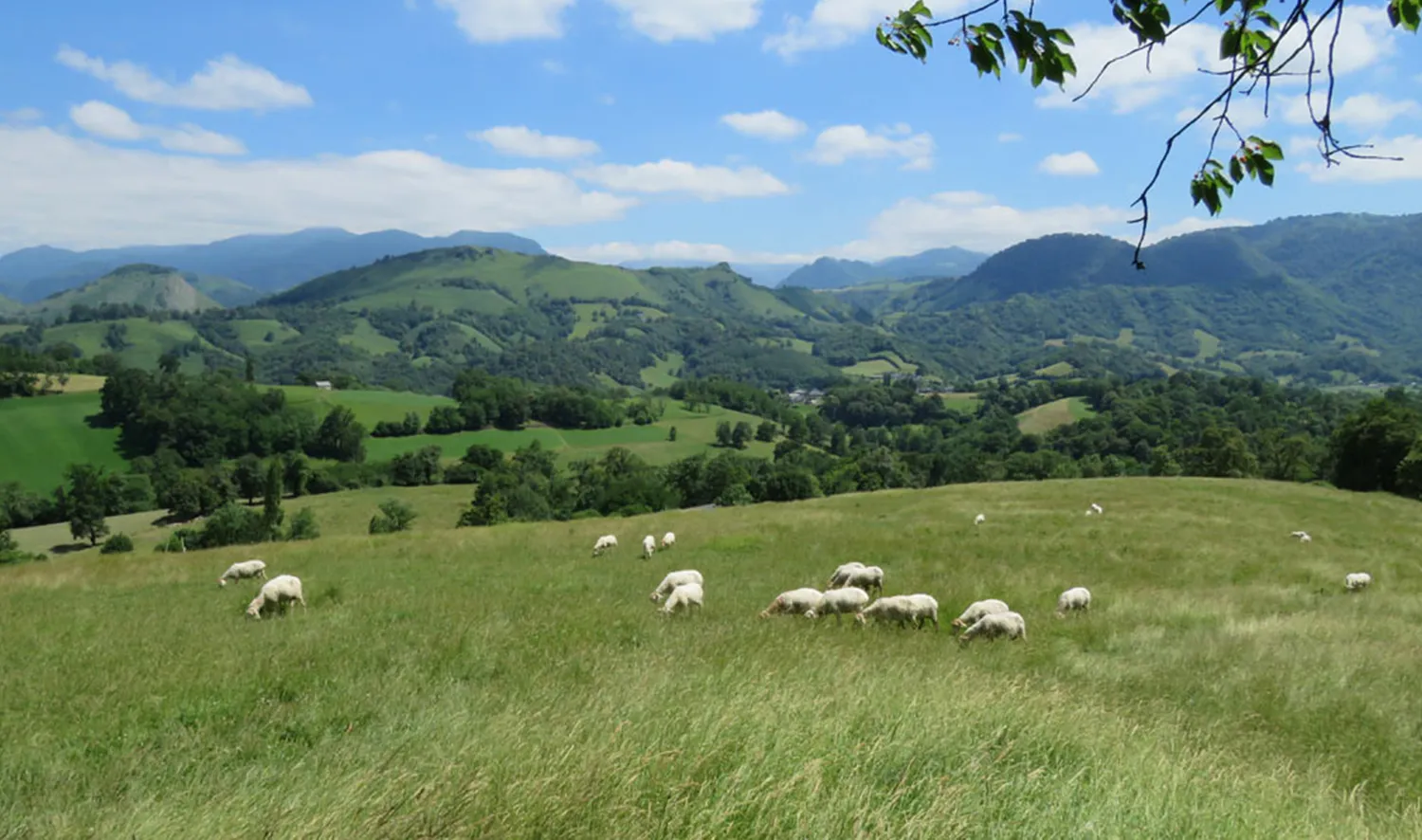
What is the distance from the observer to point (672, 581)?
648 inches

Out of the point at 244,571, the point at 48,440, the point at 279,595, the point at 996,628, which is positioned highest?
the point at 996,628

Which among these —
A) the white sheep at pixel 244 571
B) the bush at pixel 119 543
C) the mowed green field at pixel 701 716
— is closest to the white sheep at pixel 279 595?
the mowed green field at pixel 701 716

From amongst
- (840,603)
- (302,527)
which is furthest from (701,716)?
(302,527)

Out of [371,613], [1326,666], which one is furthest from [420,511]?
[1326,666]

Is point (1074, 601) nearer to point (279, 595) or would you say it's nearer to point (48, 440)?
point (279, 595)

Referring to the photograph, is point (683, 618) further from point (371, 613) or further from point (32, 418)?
point (32, 418)

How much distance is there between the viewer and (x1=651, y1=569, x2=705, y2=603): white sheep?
623 inches

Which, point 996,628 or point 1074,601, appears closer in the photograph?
point 996,628

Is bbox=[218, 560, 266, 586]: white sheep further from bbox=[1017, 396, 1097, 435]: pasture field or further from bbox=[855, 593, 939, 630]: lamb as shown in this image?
bbox=[1017, 396, 1097, 435]: pasture field

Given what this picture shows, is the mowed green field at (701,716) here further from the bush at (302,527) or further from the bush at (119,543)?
the bush at (119,543)

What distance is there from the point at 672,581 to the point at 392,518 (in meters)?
74.6

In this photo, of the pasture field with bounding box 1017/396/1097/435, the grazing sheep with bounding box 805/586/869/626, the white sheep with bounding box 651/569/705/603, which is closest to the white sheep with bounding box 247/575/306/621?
the white sheep with bounding box 651/569/705/603

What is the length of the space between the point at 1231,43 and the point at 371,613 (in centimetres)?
1348

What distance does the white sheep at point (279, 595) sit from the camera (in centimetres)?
1469
